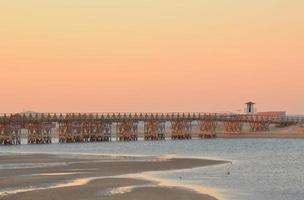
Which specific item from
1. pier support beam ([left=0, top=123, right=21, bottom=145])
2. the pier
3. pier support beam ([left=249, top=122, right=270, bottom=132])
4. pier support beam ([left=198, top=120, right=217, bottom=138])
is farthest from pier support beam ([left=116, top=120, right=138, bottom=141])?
pier support beam ([left=249, top=122, right=270, bottom=132])

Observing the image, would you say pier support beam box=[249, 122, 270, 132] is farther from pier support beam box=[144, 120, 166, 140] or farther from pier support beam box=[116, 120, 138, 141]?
pier support beam box=[116, 120, 138, 141]

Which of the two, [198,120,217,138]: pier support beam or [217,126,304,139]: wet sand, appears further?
[198,120,217,138]: pier support beam

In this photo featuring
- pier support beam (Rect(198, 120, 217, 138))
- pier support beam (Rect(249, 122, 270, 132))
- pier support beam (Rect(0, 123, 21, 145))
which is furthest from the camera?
pier support beam (Rect(249, 122, 270, 132))

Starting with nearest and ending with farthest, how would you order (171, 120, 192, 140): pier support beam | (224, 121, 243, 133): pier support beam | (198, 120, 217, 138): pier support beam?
(171, 120, 192, 140): pier support beam
(198, 120, 217, 138): pier support beam
(224, 121, 243, 133): pier support beam

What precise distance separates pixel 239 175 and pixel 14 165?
60.9 ft

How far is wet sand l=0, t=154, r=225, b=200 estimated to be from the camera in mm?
32312

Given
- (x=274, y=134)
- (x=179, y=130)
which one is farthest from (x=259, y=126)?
(x=179, y=130)

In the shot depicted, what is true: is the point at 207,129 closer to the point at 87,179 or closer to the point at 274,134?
the point at 274,134

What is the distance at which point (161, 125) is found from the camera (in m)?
118

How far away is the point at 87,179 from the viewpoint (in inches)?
1601

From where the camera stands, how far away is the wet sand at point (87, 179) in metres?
32.3

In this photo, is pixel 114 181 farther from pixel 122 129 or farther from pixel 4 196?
pixel 122 129

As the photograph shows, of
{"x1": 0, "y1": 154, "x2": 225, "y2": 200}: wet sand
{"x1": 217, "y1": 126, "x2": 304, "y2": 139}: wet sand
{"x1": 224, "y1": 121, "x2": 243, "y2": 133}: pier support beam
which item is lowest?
{"x1": 0, "y1": 154, "x2": 225, "y2": 200}: wet sand

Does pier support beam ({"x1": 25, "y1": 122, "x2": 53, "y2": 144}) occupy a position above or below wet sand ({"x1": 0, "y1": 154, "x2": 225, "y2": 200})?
above
